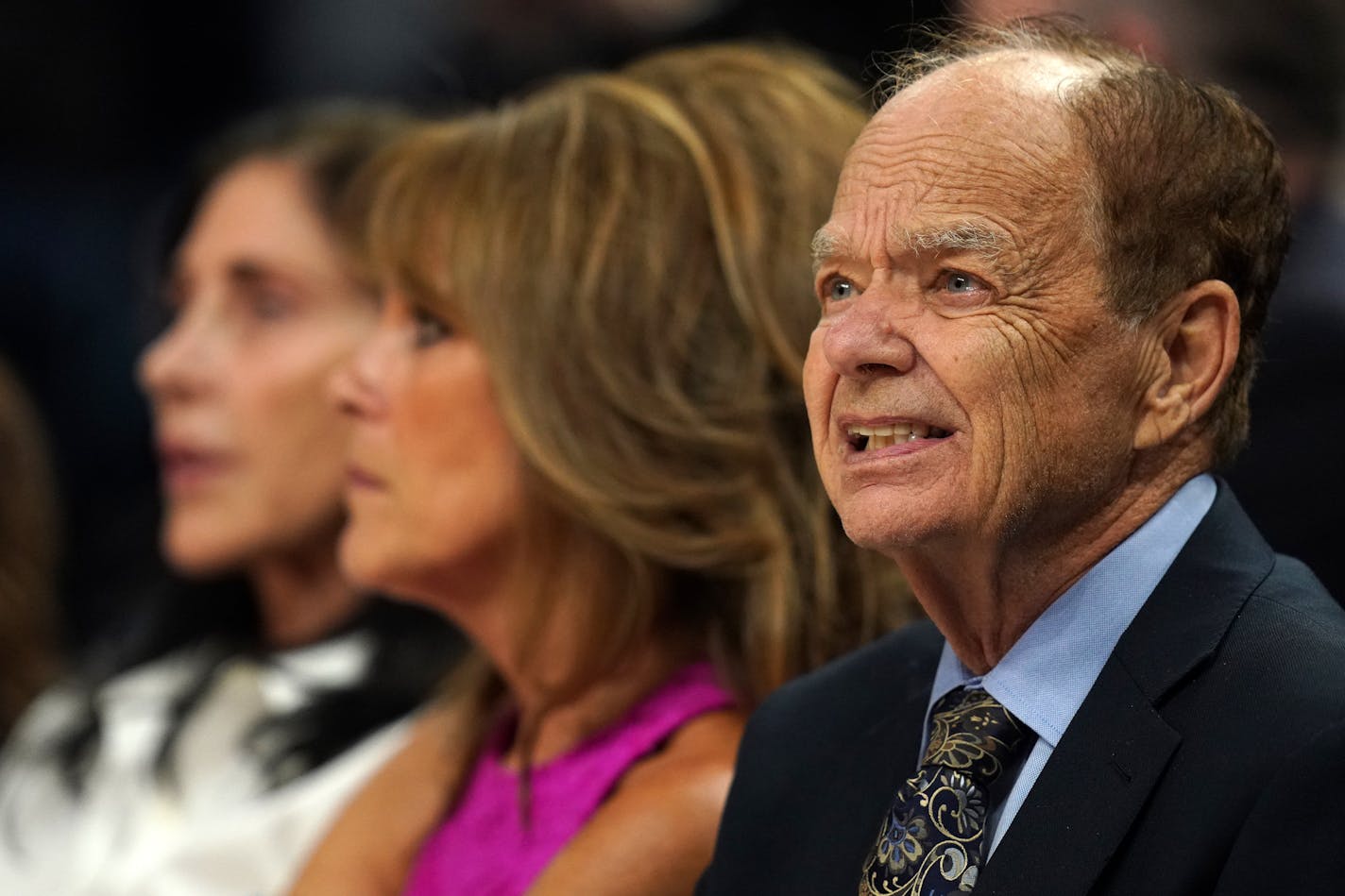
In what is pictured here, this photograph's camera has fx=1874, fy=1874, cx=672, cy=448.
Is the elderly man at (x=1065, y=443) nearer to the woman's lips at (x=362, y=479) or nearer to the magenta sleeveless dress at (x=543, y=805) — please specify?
the magenta sleeveless dress at (x=543, y=805)

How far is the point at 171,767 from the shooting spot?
3342mm

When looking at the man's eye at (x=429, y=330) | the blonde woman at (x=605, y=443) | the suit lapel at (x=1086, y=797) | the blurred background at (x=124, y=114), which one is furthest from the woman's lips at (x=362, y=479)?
the blurred background at (x=124, y=114)

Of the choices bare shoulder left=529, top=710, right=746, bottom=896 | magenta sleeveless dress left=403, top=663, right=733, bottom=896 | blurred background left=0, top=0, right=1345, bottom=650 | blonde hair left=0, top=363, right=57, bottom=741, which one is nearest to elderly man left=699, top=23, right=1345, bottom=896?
bare shoulder left=529, top=710, right=746, bottom=896

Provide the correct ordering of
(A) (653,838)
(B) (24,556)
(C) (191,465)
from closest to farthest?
1. (A) (653,838)
2. (C) (191,465)
3. (B) (24,556)

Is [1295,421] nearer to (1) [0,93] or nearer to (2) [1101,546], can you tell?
(2) [1101,546]

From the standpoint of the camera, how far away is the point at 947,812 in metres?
1.52

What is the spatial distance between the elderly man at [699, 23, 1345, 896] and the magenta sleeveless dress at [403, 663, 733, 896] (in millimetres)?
663

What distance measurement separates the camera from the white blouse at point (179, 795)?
3.01 m

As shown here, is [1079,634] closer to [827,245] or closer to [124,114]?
[827,245]

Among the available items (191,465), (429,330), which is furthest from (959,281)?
(191,465)

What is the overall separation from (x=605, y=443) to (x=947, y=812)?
89cm

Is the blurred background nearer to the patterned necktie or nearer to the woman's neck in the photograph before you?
the woman's neck

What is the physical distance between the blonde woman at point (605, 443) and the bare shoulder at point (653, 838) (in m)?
0.06

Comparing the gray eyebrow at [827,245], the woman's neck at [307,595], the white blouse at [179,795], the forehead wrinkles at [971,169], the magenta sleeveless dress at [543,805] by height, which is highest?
the forehead wrinkles at [971,169]
